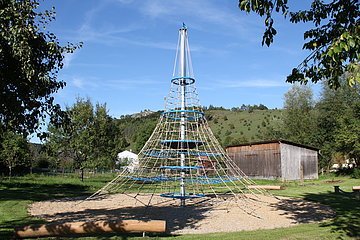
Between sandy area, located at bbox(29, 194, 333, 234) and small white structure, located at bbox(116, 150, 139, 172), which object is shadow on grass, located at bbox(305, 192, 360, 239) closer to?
sandy area, located at bbox(29, 194, 333, 234)

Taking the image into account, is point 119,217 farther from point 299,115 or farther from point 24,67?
point 299,115

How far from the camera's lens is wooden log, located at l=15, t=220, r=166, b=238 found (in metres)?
8.22

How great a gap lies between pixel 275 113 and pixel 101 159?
7038 centimetres

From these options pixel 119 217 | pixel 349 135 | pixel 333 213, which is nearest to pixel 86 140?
pixel 119 217

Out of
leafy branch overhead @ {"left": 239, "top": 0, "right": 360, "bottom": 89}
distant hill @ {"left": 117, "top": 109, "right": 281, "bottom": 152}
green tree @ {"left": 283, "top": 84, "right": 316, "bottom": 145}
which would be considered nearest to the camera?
leafy branch overhead @ {"left": 239, "top": 0, "right": 360, "bottom": 89}

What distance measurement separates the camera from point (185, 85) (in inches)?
642

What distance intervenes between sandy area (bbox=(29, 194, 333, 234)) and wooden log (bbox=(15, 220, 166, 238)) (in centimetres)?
128

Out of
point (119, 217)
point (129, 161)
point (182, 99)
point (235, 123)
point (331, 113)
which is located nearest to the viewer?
point (119, 217)

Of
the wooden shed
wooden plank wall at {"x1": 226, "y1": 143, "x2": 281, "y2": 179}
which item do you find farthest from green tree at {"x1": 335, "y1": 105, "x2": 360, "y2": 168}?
wooden plank wall at {"x1": 226, "y1": 143, "x2": 281, "y2": 179}

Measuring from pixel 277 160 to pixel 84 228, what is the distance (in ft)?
89.1

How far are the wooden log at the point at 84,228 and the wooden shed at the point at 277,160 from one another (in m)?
26.0

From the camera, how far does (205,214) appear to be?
13352mm

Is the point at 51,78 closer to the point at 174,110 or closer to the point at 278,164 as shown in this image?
the point at 174,110

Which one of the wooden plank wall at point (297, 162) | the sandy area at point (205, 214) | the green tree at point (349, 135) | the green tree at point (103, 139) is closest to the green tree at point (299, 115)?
the wooden plank wall at point (297, 162)
